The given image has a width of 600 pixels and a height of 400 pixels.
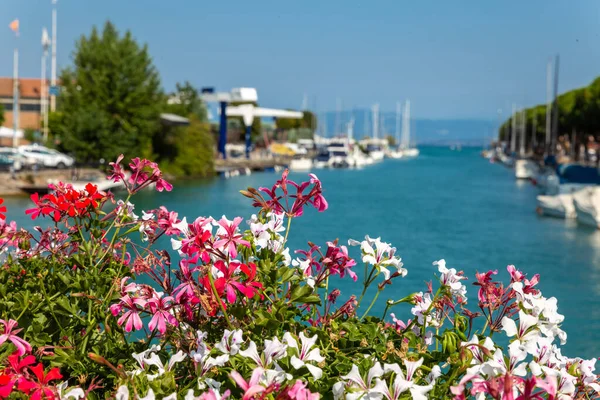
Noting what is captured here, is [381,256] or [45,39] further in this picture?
[45,39]

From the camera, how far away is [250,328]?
276 centimetres

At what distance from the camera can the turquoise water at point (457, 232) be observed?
676 inches

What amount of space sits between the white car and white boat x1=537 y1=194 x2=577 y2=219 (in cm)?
2223

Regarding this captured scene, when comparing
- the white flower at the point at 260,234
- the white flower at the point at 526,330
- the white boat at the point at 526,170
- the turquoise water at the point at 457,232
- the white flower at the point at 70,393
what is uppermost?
the white flower at the point at 260,234

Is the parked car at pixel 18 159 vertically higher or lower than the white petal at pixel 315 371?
lower

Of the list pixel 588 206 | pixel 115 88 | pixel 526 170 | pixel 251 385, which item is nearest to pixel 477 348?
pixel 251 385

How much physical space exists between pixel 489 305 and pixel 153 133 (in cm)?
4577

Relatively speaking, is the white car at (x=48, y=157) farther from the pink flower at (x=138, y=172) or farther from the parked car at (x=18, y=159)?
the pink flower at (x=138, y=172)

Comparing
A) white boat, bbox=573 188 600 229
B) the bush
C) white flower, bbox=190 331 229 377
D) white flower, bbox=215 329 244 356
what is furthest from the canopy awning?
white flower, bbox=215 329 244 356

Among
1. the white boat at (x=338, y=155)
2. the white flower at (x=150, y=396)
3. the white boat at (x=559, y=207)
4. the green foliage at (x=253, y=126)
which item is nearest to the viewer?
the white flower at (x=150, y=396)

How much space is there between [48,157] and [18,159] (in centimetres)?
262

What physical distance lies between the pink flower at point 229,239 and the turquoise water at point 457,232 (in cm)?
646

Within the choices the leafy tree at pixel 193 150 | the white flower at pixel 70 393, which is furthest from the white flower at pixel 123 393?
the leafy tree at pixel 193 150

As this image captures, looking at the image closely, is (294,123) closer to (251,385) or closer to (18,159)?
(18,159)
